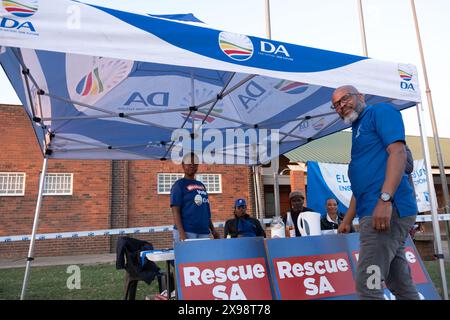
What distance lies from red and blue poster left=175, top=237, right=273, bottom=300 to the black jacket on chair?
1.71 metres

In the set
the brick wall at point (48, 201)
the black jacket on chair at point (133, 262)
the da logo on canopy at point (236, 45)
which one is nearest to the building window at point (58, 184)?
the brick wall at point (48, 201)

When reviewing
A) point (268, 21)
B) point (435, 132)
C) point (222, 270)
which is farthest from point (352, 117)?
point (268, 21)

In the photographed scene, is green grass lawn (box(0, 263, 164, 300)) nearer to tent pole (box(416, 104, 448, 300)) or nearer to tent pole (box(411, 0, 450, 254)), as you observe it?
tent pole (box(416, 104, 448, 300))

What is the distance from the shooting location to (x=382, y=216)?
1.95 meters

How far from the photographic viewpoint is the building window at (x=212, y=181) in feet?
47.4

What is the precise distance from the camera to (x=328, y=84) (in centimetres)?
329

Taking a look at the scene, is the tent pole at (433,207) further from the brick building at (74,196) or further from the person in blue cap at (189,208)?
the brick building at (74,196)

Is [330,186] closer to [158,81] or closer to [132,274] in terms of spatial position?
[158,81]

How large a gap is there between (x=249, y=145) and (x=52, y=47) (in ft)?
15.1

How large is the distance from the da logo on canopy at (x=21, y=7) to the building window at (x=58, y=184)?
11435mm

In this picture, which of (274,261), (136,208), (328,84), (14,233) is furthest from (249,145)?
(14,233)

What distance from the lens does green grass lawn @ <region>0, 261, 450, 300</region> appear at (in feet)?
17.9

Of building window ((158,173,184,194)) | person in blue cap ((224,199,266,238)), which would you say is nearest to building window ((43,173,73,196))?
building window ((158,173,184,194))
